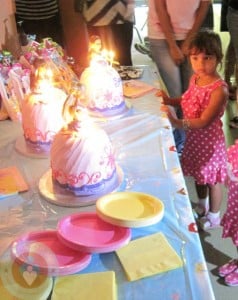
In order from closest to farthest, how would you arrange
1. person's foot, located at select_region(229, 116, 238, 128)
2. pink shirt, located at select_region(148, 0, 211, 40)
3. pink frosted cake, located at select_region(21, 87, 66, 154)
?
pink frosted cake, located at select_region(21, 87, 66, 154)
pink shirt, located at select_region(148, 0, 211, 40)
person's foot, located at select_region(229, 116, 238, 128)

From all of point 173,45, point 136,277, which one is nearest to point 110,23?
point 173,45

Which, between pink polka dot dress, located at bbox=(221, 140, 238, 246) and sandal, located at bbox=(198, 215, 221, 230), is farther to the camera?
sandal, located at bbox=(198, 215, 221, 230)

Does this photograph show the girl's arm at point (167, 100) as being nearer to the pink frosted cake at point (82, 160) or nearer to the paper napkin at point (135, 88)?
the paper napkin at point (135, 88)

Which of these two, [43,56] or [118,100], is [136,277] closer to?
[118,100]

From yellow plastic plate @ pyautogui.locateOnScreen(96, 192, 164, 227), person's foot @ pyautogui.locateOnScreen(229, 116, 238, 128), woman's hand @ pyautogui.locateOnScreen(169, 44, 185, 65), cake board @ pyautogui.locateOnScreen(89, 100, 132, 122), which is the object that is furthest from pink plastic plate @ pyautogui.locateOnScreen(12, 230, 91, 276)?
person's foot @ pyautogui.locateOnScreen(229, 116, 238, 128)

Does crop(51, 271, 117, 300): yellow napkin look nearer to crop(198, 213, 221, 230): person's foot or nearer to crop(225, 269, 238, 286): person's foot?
crop(225, 269, 238, 286): person's foot

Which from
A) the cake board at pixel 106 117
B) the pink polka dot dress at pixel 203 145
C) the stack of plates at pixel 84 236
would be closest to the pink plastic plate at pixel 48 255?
the stack of plates at pixel 84 236

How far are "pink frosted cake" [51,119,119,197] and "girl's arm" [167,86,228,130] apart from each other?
62cm

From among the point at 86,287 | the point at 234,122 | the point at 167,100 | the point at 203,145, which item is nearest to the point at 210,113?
the point at 203,145

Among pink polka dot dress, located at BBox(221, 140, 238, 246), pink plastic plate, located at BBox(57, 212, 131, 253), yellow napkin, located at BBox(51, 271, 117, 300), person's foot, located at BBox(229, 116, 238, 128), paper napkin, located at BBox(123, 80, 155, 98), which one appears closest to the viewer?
yellow napkin, located at BBox(51, 271, 117, 300)

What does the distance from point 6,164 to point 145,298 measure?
72 cm

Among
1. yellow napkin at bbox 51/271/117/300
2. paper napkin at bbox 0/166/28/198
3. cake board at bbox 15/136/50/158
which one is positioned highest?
cake board at bbox 15/136/50/158

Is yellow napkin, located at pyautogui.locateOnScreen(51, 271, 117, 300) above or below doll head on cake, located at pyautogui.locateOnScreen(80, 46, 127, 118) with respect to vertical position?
below

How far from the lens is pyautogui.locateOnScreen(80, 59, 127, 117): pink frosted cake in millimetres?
1650
